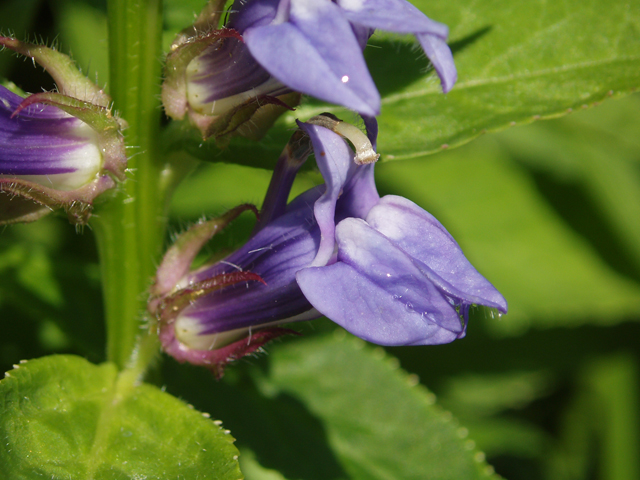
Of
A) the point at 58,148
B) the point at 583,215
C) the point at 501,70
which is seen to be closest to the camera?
the point at 58,148

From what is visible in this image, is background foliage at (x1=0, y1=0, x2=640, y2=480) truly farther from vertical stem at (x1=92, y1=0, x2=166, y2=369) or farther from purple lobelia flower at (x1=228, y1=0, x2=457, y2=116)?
purple lobelia flower at (x1=228, y1=0, x2=457, y2=116)

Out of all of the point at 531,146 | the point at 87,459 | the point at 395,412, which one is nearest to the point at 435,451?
the point at 395,412

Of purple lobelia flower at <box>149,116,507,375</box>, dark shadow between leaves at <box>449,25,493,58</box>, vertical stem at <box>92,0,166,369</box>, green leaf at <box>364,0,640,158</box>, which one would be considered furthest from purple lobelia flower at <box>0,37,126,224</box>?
dark shadow between leaves at <box>449,25,493,58</box>

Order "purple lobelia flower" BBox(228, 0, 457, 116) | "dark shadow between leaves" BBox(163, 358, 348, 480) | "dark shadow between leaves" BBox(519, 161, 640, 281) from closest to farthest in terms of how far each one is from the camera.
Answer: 1. "purple lobelia flower" BBox(228, 0, 457, 116)
2. "dark shadow between leaves" BBox(163, 358, 348, 480)
3. "dark shadow between leaves" BBox(519, 161, 640, 281)

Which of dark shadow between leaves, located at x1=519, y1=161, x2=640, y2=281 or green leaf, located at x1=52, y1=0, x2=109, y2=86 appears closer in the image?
green leaf, located at x1=52, y1=0, x2=109, y2=86

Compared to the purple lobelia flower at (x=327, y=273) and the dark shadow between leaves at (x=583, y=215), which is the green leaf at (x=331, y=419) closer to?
the purple lobelia flower at (x=327, y=273)

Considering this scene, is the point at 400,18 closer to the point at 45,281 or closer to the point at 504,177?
the point at 45,281

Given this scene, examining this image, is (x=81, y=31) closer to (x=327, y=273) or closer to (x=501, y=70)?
(x=501, y=70)

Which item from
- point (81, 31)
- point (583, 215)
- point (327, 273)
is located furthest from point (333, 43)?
point (583, 215)

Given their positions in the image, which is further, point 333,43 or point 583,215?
A: point 583,215
